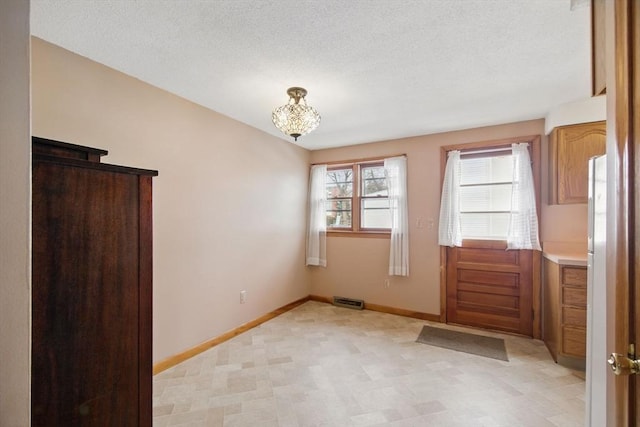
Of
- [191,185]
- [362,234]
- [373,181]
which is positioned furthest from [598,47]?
[362,234]

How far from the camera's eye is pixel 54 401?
95cm

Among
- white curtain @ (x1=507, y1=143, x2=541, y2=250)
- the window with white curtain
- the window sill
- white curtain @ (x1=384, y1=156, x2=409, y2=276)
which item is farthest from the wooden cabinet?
the window sill

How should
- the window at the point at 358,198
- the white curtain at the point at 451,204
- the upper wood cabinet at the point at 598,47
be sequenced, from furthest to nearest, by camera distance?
the window at the point at 358,198
the white curtain at the point at 451,204
the upper wood cabinet at the point at 598,47

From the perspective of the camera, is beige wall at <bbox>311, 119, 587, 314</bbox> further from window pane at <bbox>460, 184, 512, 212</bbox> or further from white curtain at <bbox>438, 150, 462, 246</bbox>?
window pane at <bbox>460, 184, 512, 212</bbox>

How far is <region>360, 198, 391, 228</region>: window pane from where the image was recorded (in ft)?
13.3

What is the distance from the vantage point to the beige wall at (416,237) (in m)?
3.10

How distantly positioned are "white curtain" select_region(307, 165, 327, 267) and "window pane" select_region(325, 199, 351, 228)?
0.13m

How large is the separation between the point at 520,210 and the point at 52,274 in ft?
12.4

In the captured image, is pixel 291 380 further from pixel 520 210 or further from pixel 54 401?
pixel 520 210

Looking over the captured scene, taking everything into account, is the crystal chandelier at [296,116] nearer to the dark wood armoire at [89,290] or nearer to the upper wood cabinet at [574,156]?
the dark wood armoire at [89,290]

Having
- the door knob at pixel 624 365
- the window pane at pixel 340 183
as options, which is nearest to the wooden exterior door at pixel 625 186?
the door knob at pixel 624 365

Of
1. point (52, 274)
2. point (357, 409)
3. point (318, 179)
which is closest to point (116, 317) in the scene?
point (52, 274)

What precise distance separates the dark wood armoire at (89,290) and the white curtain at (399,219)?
3091mm

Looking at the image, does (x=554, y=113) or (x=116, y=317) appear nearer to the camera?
(x=116, y=317)
